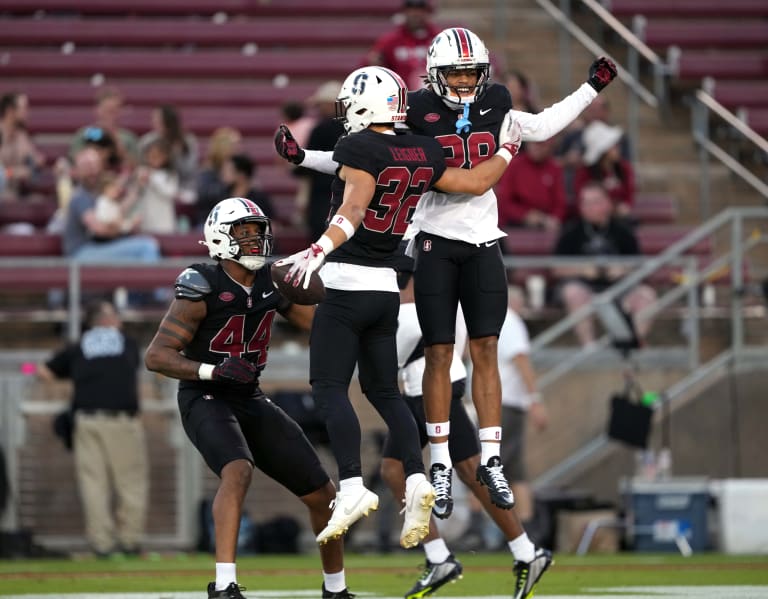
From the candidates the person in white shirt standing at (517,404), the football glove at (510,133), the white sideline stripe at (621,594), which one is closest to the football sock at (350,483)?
the white sideline stripe at (621,594)

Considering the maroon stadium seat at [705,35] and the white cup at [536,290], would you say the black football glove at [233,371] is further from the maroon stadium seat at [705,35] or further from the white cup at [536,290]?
the maroon stadium seat at [705,35]

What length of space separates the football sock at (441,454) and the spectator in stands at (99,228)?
5.94 metres

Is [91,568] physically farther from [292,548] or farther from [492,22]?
[492,22]

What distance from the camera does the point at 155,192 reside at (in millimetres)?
14344

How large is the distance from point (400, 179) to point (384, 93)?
0.40 meters

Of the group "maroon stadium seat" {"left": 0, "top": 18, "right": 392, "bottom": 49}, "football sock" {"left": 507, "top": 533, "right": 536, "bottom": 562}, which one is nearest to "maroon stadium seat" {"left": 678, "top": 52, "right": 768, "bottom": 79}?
"maroon stadium seat" {"left": 0, "top": 18, "right": 392, "bottom": 49}

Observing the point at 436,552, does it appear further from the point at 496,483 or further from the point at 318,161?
the point at 318,161

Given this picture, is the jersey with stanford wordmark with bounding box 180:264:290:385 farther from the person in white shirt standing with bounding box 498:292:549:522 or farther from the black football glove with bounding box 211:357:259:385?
the person in white shirt standing with bounding box 498:292:549:522

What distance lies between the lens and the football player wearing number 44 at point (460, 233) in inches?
311

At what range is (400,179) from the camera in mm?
7516

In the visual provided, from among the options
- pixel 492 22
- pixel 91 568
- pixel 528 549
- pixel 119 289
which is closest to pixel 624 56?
pixel 492 22

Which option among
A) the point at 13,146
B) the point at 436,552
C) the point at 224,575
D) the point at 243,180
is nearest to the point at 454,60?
the point at 436,552

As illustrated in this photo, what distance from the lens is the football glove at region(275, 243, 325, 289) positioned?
7125 millimetres

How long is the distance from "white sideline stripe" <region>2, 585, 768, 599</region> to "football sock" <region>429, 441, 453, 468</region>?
0.99 meters
